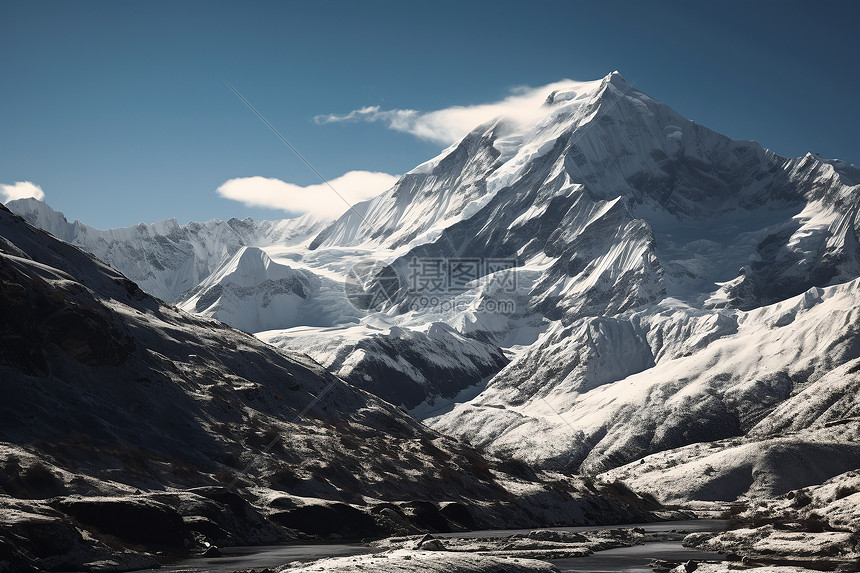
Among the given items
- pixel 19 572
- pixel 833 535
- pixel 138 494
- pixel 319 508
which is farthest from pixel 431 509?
pixel 19 572

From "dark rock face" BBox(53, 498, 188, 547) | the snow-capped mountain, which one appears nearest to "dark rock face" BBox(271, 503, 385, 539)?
the snow-capped mountain

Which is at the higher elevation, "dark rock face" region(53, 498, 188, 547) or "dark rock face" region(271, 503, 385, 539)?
"dark rock face" region(271, 503, 385, 539)

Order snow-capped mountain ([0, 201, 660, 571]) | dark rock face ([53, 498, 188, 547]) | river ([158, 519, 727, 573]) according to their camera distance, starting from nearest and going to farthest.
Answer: river ([158, 519, 727, 573]) < dark rock face ([53, 498, 188, 547]) < snow-capped mountain ([0, 201, 660, 571])

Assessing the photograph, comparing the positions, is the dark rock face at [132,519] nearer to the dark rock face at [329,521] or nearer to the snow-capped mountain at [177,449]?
the snow-capped mountain at [177,449]

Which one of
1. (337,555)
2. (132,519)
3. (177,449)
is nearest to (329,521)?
(337,555)

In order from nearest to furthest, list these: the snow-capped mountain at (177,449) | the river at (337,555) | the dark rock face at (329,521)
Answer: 1. the river at (337,555)
2. the snow-capped mountain at (177,449)
3. the dark rock face at (329,521)

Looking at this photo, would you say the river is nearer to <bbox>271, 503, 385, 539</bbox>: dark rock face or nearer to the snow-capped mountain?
the snow-capped mountain

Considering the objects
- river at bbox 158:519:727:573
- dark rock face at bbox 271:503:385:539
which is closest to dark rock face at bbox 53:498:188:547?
river at bbox 158:519:727:573

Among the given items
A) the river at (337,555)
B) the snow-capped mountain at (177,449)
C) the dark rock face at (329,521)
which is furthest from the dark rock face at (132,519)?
the dark rock face at (329,521)

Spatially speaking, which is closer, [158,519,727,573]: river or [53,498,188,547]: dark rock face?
[158,519,727,573]: river

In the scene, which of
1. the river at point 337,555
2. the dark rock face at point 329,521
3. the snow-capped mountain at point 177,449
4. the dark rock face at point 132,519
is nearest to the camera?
the river at point 337,555

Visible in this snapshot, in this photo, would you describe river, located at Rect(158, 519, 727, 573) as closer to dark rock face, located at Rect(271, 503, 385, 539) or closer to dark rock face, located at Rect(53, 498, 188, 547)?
dark rock face, located at Rect(53, 498, 188, 547)

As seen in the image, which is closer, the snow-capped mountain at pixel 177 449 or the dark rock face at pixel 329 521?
the snow-capped mountain at pixel 177 449

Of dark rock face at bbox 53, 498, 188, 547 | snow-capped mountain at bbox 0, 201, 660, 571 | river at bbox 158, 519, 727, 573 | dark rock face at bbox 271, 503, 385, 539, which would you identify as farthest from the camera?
dark rock face at bbox 271, 503, 385, 539
